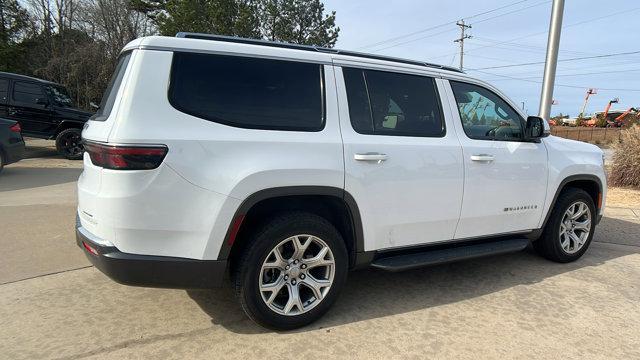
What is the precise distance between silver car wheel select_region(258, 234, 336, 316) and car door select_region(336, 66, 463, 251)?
404 mm

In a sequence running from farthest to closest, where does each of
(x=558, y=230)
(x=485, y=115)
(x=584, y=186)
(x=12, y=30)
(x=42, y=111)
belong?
1. (x=12, y=30)
2. (x=42, y=111)
3. (x=584, y=186)
4. (x=558, y=230)
5. (x=485, y=115)

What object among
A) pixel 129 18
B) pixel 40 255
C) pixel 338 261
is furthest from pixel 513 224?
pixel 129 18

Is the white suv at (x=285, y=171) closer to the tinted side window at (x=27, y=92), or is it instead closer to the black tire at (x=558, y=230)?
the black tire at (x=558, y=230)

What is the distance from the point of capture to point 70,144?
37.3 feet

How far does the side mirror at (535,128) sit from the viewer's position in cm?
424

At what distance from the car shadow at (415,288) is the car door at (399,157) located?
1.73 feet

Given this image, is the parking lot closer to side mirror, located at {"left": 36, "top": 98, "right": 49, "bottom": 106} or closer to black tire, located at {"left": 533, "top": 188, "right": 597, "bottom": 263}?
black tire, located at {"left": 533, "top": 188, "right": 597, "bottom": 263}

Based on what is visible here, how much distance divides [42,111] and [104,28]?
14964 mm

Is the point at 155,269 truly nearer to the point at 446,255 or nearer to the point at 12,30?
the point at 446,255

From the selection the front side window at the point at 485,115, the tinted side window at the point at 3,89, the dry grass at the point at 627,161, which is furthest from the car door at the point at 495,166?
the tinted side window at the point at 3,89

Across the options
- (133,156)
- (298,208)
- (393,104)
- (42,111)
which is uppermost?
(393,104)

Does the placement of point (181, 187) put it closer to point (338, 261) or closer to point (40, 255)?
point (338, 261)

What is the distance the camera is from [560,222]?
4.66 m

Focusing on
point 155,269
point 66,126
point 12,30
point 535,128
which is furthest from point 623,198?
point 12,30
